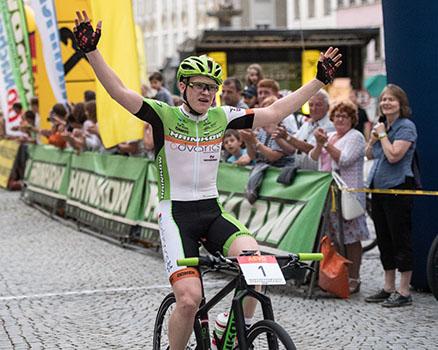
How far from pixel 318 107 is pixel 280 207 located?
103 centimetres

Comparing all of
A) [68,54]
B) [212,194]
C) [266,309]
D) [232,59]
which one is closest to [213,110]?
[212,194]

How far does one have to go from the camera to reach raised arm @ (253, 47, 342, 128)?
21.7 ft

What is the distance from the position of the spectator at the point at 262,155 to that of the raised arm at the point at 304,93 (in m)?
4.07

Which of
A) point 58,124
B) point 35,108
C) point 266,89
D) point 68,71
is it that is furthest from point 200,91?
point 35,108

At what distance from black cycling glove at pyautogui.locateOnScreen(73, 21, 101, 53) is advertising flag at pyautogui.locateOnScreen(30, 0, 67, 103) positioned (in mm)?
13626

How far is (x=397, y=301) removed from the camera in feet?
30.9

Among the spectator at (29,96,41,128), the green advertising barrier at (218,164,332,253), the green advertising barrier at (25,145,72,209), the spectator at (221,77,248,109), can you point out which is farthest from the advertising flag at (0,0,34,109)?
the green advertising barrier at (218,164,332,253)

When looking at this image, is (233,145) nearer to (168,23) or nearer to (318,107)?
(318,107)

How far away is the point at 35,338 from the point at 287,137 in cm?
336

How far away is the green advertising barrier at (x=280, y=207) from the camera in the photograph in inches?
397

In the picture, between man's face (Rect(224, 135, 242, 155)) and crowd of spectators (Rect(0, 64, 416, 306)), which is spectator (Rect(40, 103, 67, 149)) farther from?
man's face (Rect(224, 135, 242, 155))

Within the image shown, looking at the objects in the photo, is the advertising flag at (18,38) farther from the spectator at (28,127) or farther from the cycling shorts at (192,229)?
A: the cycling shorts at (192,229)

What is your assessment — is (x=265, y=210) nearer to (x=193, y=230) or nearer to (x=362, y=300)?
(x=362, y=300)

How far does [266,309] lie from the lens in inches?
221
